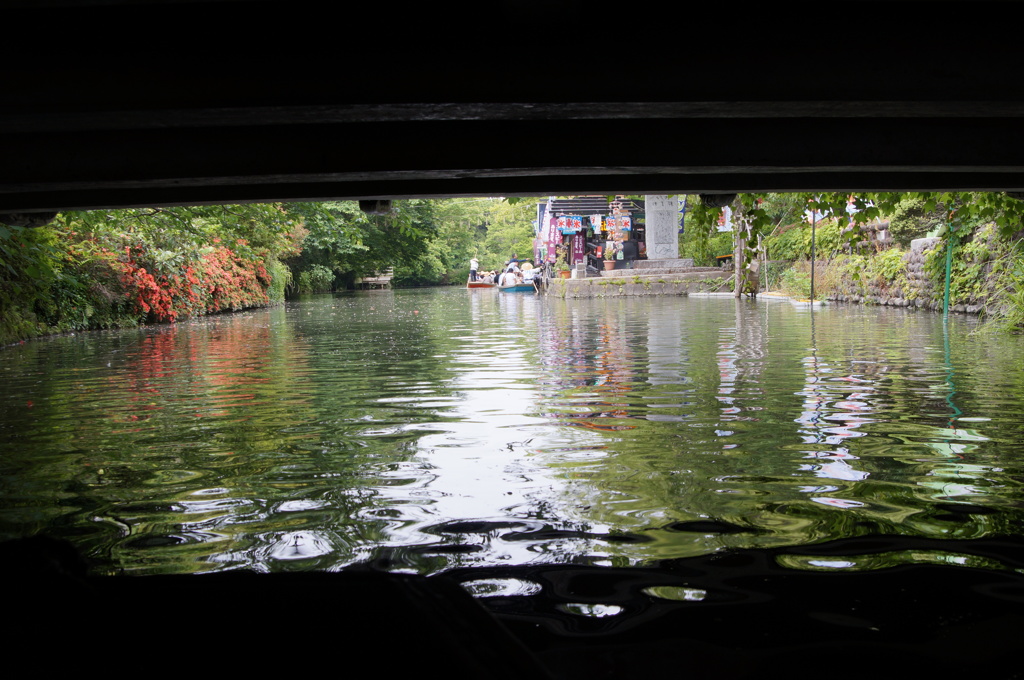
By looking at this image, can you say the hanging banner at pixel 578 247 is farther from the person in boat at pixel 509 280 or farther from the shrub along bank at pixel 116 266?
the shrub along bank at pixel 116 266

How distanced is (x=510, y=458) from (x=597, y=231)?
139 ft

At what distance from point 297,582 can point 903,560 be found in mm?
2370

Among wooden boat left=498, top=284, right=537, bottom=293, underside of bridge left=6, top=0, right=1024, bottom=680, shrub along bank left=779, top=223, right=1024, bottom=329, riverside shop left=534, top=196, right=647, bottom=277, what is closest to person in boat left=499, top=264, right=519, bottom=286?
wooden boat left=498, top=284, right=537, bottom=293

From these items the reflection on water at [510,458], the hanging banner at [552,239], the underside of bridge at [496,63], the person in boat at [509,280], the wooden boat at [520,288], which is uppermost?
the hanging banner at [552,239]

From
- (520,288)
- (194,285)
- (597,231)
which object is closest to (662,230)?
(597,231)

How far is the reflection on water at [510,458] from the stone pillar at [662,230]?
29119 mm

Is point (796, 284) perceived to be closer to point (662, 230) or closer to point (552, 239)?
point (662, 230)

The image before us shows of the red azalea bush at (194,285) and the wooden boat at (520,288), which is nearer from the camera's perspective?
the red azalea bush at (194,285)

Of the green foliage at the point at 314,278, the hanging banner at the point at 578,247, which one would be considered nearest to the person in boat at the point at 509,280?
the hanging banner at the point at 578,247

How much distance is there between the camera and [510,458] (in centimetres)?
525

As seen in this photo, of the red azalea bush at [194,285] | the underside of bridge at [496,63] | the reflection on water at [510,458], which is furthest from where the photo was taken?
the red azalea bush at [194,285]

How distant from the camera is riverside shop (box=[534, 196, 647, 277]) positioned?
45562 mm

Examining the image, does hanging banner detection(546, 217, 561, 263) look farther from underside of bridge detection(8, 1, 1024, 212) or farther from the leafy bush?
underside of bridge detection(8, 1, 1024, 212)

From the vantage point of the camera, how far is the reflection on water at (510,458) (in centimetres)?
361
